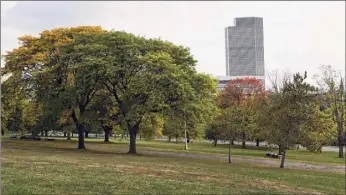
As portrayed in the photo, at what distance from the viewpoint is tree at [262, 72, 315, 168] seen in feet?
76.2

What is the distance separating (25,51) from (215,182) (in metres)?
28.7

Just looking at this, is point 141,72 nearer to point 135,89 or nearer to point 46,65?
point 135,89

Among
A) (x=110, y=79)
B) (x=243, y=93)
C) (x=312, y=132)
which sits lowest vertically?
(x=312, y=132)

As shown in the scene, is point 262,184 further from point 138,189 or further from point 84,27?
point 84,27

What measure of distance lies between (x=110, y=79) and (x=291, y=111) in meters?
Answer: 15.1

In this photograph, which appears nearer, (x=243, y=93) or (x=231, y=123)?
(x=231, y=123)

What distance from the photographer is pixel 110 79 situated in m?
31.1

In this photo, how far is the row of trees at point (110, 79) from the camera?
93.9ft

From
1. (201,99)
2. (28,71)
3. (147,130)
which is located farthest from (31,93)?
(201,99)

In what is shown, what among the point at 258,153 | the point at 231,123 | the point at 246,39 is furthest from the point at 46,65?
the point at 258,153

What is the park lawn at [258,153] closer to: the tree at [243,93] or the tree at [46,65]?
the tree at [243,93]

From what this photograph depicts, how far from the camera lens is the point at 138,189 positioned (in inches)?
436

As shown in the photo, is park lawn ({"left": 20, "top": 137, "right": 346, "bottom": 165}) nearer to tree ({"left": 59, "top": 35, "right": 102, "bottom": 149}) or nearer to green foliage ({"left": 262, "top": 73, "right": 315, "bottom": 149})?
tree ({"left": 59, "top": 35, "right": 102, "bottom": 149})

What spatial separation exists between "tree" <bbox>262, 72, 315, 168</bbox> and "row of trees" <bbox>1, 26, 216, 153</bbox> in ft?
21.5
